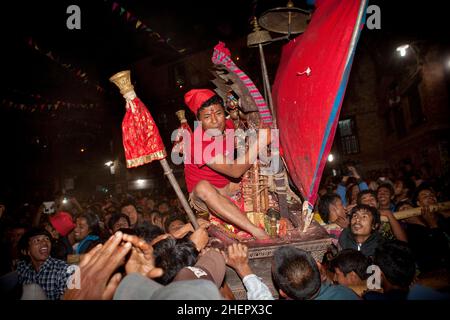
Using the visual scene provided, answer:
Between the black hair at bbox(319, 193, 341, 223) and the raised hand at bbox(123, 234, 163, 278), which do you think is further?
the black hair at bbox(319, 193, 341, 223)

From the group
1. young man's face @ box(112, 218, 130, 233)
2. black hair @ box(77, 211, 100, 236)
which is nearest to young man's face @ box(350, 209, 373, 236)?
young man's face @ box(112, 218, 130, 233)

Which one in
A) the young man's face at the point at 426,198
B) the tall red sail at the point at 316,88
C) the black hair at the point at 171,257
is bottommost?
the black hair at the point at 171,257

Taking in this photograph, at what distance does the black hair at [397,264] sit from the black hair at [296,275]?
86cm

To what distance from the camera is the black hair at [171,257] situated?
226cm

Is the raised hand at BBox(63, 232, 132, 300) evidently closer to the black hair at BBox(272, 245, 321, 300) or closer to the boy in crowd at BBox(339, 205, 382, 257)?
the black hair at BBox(272, 245, 321, 300)

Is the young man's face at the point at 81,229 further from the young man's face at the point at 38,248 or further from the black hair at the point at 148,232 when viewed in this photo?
the black hair at the point at 148,232

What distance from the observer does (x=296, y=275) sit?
220 cm

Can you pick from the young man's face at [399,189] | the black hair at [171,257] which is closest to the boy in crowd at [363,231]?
the black hair at [171,257]

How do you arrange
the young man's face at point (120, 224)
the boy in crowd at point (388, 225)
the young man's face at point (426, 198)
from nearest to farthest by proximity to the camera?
the boy in crowd at point (388, 225)
the young man's face at point (426, 198)
the young man's face at point (120, 224)

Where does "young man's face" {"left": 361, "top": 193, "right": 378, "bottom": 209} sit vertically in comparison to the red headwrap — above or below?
below

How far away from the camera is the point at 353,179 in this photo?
8.74m

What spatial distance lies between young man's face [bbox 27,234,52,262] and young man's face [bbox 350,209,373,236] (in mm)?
4269

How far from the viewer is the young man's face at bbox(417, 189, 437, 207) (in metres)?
4.84

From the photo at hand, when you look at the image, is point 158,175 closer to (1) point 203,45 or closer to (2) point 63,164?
(2) point 63,164
